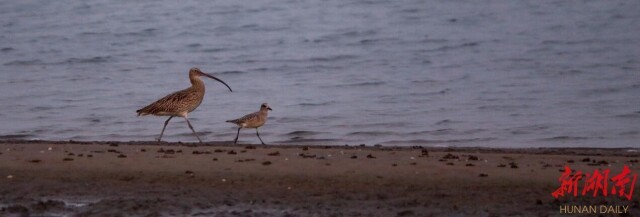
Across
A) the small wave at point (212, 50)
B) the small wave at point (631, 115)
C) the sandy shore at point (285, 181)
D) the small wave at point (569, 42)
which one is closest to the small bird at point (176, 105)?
the sandy shore at point (285, 181)

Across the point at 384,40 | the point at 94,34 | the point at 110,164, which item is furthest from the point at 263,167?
the point at 94,34

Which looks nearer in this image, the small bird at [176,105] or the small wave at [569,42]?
the small bird at [176,105]

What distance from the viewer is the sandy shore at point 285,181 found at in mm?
8977

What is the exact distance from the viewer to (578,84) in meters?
19.9

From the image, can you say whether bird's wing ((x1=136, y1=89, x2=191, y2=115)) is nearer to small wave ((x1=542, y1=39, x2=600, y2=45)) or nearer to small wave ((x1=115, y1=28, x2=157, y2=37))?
small wave ((x1=542, y1=39, x2=600, y2=45))

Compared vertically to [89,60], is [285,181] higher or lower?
lower

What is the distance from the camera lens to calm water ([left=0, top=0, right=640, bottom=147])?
16.4 m

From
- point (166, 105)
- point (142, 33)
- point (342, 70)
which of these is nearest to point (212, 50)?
point (142, 33)

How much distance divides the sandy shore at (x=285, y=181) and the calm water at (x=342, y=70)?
3.58m

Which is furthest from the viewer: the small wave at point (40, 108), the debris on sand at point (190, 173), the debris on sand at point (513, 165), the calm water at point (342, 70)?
the small wave at point (40, 108)

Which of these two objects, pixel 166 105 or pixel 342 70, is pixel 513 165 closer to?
pixel 166 105

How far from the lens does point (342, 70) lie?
76.5ft

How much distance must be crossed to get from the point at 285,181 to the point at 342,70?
1336 centimetres

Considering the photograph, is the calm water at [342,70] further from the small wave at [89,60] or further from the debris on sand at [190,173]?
the debris on sand at [190,173]
